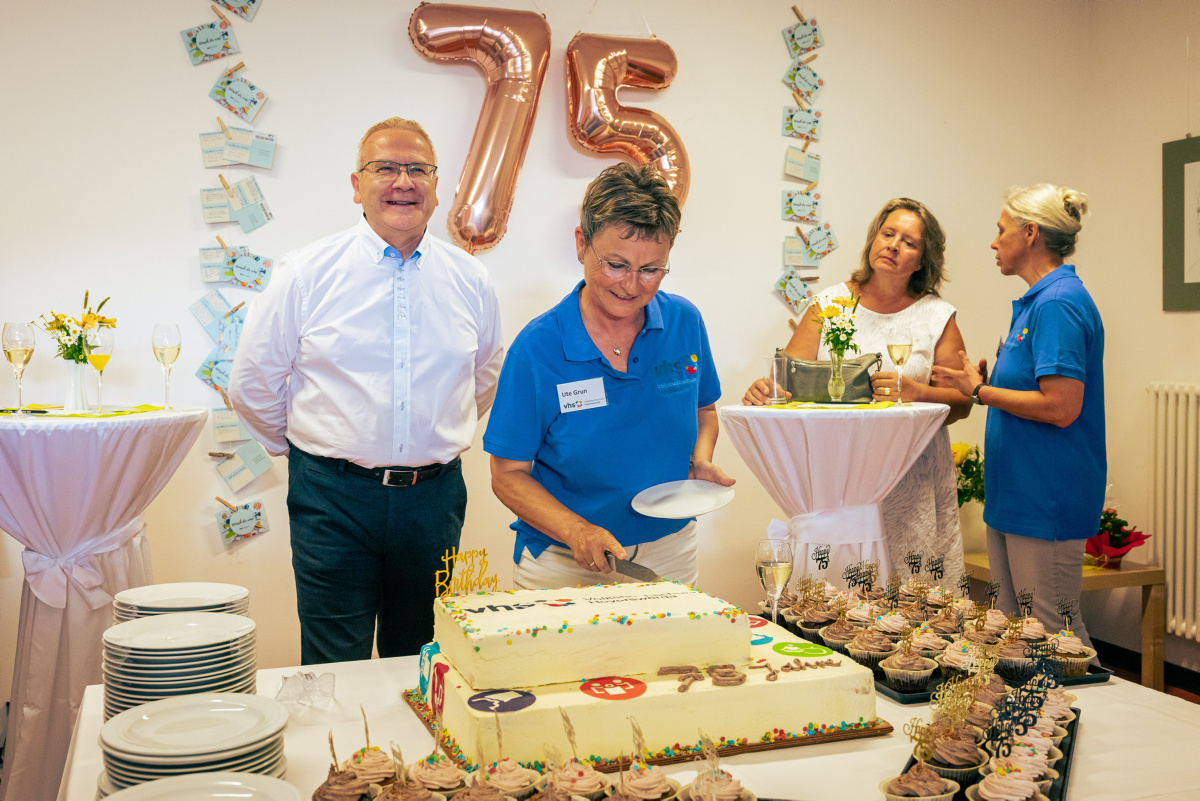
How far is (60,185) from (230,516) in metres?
1.29

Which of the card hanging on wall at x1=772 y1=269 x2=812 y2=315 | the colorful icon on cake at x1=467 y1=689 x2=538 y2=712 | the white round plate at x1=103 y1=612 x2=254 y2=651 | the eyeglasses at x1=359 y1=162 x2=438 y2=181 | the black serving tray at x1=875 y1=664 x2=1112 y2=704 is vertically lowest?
the black serving tray at x1=875 y1=664 x2=1112 y2=704

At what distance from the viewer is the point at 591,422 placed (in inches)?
72.7

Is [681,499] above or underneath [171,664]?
above

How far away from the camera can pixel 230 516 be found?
3352 millimetres

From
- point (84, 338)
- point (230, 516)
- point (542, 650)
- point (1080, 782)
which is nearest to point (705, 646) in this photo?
point (542, 650)

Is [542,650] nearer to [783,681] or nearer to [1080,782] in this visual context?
[783,681]

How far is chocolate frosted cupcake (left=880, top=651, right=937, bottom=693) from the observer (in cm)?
141

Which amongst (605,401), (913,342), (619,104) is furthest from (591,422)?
(619,104)

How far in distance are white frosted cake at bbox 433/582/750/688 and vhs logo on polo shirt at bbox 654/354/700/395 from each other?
0.65 metres

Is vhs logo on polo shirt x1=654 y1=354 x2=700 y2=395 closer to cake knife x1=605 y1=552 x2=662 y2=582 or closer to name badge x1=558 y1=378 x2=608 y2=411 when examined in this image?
name badge x1=558 y1=378 x2=608 y2=411

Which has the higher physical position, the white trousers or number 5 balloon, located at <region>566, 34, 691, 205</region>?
number 5 balloon, located at <region>566, 34, 691, 205</region>

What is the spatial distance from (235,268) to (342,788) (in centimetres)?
270

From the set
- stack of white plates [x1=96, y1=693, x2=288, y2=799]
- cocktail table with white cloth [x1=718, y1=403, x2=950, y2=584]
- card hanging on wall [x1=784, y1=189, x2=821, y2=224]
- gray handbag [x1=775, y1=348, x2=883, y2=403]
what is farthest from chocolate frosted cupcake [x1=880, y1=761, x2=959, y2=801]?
card hanging on wall [x1=784, y1=189, x2=821, y2=224]

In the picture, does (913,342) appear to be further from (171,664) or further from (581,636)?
(171,664)
